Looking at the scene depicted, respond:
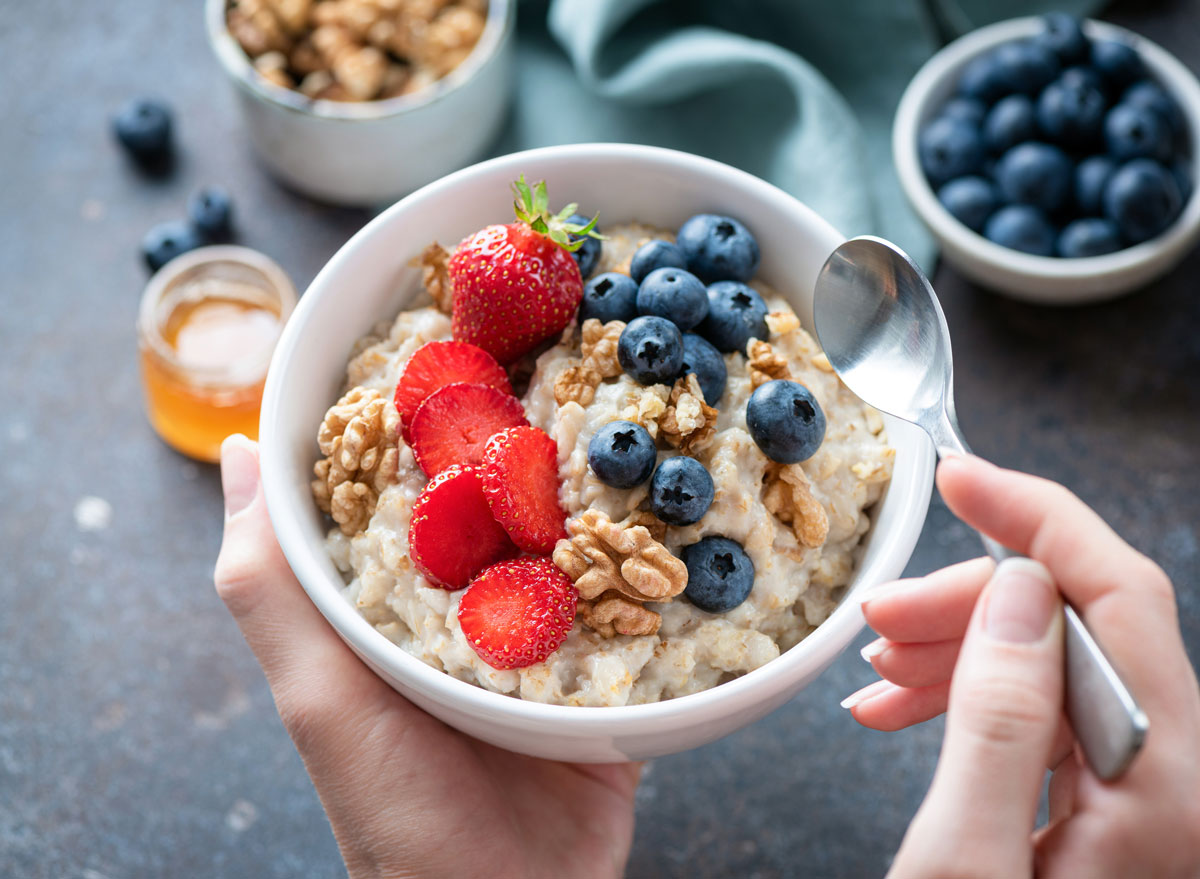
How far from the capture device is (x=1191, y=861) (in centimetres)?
102

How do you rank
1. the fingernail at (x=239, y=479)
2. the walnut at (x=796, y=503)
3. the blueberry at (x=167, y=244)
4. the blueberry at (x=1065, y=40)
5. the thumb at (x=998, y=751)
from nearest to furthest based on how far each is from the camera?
the thumb at (x=998, y=751) < the walnut at (x=796, y=503) < the fingernail at (x=239, y=479) < the blueberry at (x=1065, y=40) < the blueberry at (x=167, y=244)

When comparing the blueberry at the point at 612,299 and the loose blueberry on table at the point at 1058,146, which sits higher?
the blueberry at the point at 612,299

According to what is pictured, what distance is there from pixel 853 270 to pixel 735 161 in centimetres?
106

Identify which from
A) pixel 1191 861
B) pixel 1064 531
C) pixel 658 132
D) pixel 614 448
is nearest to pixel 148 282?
pixel 658 132

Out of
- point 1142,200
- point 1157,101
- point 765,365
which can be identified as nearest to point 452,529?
point 765,365

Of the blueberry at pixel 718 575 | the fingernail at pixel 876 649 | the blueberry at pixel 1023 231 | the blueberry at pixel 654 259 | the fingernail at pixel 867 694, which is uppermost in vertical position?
the blueberry at pixel 654 259

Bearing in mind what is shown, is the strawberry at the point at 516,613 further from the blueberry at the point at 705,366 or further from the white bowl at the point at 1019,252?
the white bowl at the point at 1019,252

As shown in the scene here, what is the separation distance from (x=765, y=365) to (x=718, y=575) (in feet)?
0.91

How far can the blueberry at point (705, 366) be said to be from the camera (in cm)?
134

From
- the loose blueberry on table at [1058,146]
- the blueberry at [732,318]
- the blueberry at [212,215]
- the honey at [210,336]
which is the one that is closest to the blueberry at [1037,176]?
the loose blueberry on table at [1058,146]

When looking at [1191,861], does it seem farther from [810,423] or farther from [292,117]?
[292,117]

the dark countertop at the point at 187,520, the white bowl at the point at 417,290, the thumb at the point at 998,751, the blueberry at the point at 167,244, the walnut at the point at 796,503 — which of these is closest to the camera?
the thumb at the point at 998,751

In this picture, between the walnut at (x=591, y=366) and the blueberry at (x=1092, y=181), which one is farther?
the blueberry at (x=1092, y=181)

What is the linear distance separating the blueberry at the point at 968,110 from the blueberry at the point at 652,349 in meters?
1.24
